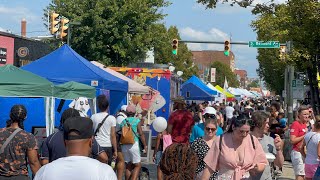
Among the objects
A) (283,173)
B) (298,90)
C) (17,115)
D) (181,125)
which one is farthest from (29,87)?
(298,90)

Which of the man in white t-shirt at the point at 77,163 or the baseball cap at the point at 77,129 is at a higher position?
the baseball cap at the point at 77,129

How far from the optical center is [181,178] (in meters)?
5.41

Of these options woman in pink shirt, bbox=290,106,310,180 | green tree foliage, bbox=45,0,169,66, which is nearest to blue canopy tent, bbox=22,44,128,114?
woman in pink shirt, bbox=290,106,310,180

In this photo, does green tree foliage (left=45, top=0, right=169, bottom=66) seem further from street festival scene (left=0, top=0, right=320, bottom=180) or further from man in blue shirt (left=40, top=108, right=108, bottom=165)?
man in blue shirt (left=40, top=108, right=108, bottom=165)

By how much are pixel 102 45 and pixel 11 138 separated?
109 ft

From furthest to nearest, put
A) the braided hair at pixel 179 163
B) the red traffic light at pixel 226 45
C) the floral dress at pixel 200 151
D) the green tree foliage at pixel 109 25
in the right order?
the green tree foliage at pixel 109 25, the red traffic light at pixel 226 45, the floral dress at pixel 200 151, the braided hair at pixel 179 163

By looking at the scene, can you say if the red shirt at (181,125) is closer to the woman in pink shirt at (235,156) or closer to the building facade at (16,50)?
the woman in pink shirt at (235,156)

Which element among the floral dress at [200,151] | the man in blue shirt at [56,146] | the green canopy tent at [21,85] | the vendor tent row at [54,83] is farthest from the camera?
the vendor tent row at [54,83]

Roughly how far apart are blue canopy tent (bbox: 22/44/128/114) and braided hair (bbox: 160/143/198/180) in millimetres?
7910

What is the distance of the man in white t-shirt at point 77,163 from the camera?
135 inches

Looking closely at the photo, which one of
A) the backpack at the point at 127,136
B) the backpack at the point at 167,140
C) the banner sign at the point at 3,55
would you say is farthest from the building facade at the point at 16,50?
the backpack at the point at 167,140

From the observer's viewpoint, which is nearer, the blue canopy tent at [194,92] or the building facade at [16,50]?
the building facade at [16,50]

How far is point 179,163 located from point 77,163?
85.0 inches

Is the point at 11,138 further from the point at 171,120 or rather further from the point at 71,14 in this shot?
the point at 71,14
